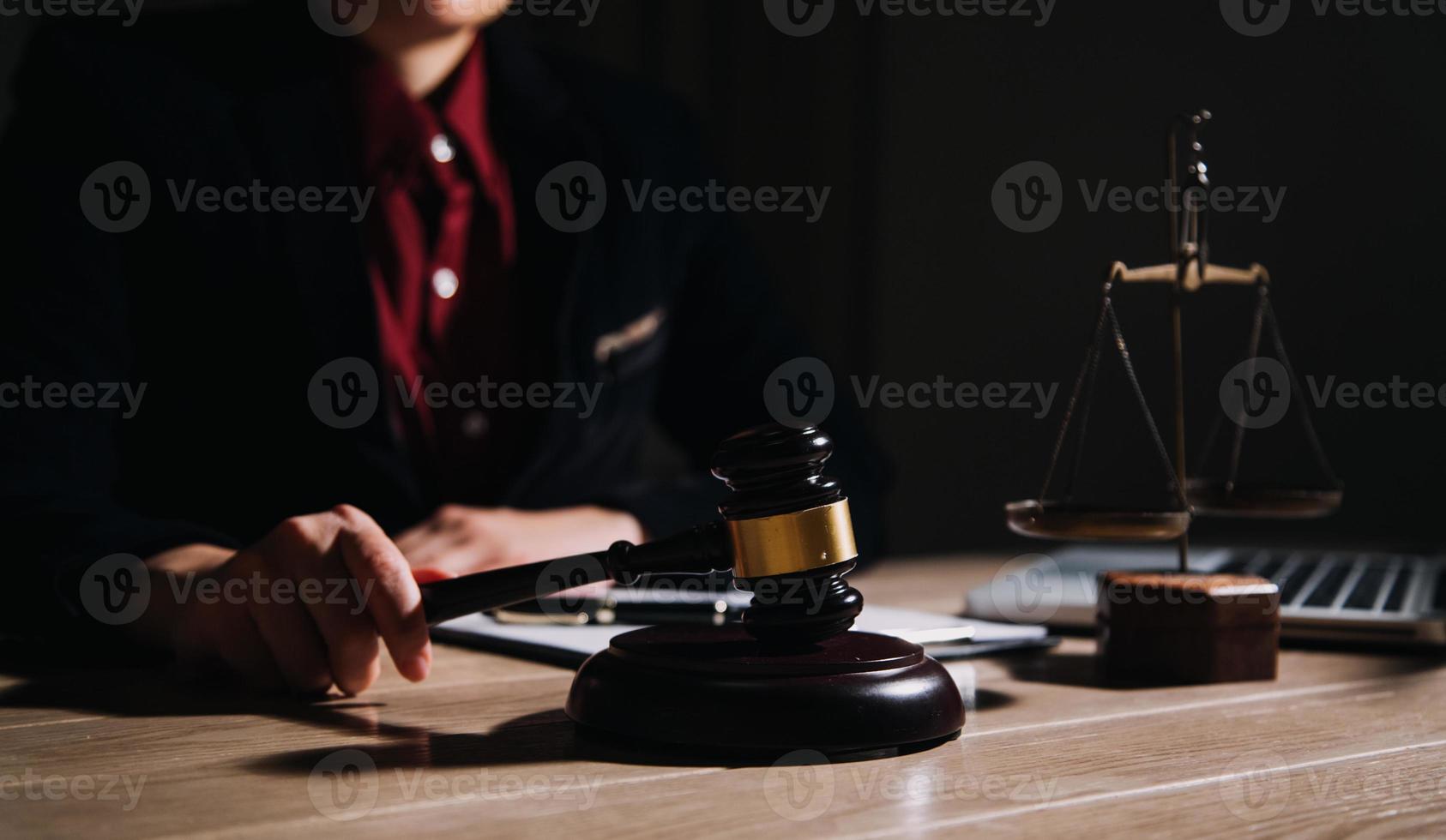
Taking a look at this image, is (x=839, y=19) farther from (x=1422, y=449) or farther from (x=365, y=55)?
(x=365, y=55)

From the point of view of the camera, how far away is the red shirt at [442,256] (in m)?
1.58

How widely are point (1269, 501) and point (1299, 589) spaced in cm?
27

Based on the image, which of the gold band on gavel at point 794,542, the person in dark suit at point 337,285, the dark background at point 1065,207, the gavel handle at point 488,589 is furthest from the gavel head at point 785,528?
the dark background at point 1065,207

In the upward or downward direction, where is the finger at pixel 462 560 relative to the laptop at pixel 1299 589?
upward

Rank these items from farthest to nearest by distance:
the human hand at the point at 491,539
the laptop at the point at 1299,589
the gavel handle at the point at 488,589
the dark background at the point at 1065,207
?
1. the dark background at the point at 1065,207
2. the human hand at the point at 491,539
3. the laptop at the point at 1299,589
4. the gavel handle at the point at 488,589

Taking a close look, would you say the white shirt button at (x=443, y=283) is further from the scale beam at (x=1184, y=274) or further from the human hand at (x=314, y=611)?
the scale beam at (x=1184, y=274)

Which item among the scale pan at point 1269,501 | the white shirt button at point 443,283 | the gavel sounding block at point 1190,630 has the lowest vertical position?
the gavel sounding block at point 1190,630

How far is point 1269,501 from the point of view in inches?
36.7

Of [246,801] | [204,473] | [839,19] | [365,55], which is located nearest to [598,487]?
[204,473]

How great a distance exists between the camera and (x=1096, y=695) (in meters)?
0.82

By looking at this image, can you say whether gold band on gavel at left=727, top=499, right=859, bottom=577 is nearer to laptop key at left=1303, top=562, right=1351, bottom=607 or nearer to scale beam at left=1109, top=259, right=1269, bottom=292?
scale beam at left=1109, top=259, right=1269, bottom=292

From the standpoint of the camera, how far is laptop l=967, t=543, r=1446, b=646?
100 cm

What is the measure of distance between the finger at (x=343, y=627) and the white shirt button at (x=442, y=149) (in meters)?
0.91

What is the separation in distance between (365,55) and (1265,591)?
3.98ft
